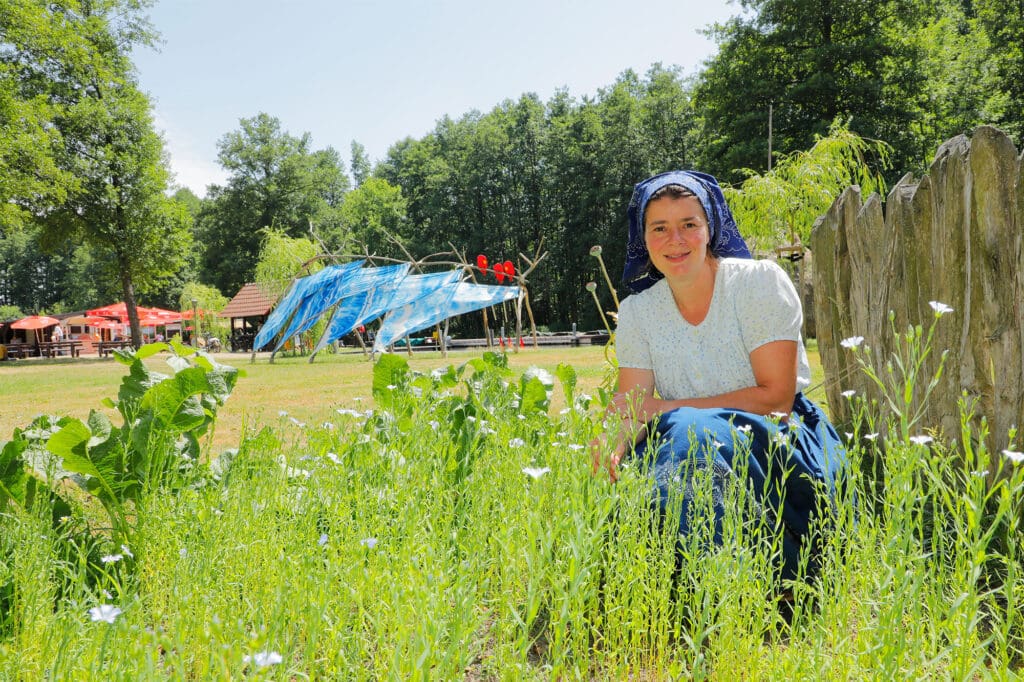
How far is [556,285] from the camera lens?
44656 mm

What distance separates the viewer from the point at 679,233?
2537mm

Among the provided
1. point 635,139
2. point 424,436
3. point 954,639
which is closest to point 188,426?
point 424,436

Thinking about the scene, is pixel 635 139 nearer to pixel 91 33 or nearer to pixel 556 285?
pixel 556 285

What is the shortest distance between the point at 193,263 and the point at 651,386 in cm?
6754

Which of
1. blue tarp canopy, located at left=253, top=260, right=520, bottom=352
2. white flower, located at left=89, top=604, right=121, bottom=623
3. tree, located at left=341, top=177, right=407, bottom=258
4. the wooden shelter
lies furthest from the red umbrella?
white flower, located at left=89, top=604, right=121, bottom=623

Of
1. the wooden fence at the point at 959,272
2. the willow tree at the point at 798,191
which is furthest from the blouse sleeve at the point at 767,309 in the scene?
the willow tree at the point at 798,191

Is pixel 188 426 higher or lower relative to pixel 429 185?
lower

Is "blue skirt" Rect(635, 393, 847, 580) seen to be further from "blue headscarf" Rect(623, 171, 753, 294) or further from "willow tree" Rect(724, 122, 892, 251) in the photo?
"willow tree" Rect(724, 122, 892, 251)

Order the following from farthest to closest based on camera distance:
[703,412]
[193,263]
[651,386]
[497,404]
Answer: [193,263]
[497,404]
[651,386]
[703,412]

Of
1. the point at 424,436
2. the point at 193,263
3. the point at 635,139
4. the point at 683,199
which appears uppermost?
the point at 635,139

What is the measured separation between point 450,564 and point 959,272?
261 centimetres

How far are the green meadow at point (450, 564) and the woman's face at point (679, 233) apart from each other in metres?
0.73

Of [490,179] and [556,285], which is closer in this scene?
[556,285]

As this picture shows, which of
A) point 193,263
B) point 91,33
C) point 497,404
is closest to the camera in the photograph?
point 497,404
